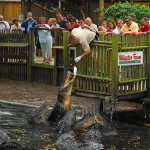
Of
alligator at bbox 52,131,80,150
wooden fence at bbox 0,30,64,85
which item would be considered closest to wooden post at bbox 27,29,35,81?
wooden fence at bbox 0,30,64,85

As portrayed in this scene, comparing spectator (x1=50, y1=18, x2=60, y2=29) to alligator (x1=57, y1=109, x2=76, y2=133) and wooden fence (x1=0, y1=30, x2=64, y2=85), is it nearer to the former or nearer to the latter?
wooden fence (x1=0, y1=30, x2=64, y2=85)

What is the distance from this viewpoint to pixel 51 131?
14891 mm

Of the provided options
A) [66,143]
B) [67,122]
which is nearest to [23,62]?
[67,122]

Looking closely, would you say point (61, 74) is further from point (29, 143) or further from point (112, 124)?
point (29, 143)

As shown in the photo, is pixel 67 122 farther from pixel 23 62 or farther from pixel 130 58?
pixel 23 62

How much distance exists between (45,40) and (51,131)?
23.7ft

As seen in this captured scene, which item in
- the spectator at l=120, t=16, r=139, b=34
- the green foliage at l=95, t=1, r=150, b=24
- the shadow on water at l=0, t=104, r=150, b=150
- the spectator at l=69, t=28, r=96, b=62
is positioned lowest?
the shadow on water at l=0, t=104, r=150, b=150

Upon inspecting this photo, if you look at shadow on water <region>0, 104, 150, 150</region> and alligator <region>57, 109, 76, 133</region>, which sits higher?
alligator <region>57, 109, 76, 133</region>

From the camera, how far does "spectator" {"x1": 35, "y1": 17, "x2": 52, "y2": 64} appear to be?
21594 millimetres

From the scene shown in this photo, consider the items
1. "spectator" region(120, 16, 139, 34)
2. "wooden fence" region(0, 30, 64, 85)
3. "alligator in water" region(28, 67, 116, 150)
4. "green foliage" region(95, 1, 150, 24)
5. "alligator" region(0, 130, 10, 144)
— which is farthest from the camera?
"green foliage" region(95, 1, 150, 24)

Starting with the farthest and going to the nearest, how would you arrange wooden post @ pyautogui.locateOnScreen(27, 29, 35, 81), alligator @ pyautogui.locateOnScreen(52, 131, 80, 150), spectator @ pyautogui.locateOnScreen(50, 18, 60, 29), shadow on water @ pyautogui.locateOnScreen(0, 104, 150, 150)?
wooden post @ pyautogui.locateOnScreen(27, 29, 35, 81), spectator @ pyautogui.locateOnScreen(50, 18, 60, 29), shadow on water @ pyautogui.locateOnScreen(0, 104, 150, 150), alligator @ pyautogui.locateOnScreen(52, 131, 80, 150)

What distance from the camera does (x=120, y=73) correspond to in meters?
15.3

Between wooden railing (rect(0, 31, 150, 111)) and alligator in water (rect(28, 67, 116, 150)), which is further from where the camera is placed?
wooden railing (rect(0, 31, 150, 111))

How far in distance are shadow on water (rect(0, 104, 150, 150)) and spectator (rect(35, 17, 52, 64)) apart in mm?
4482
